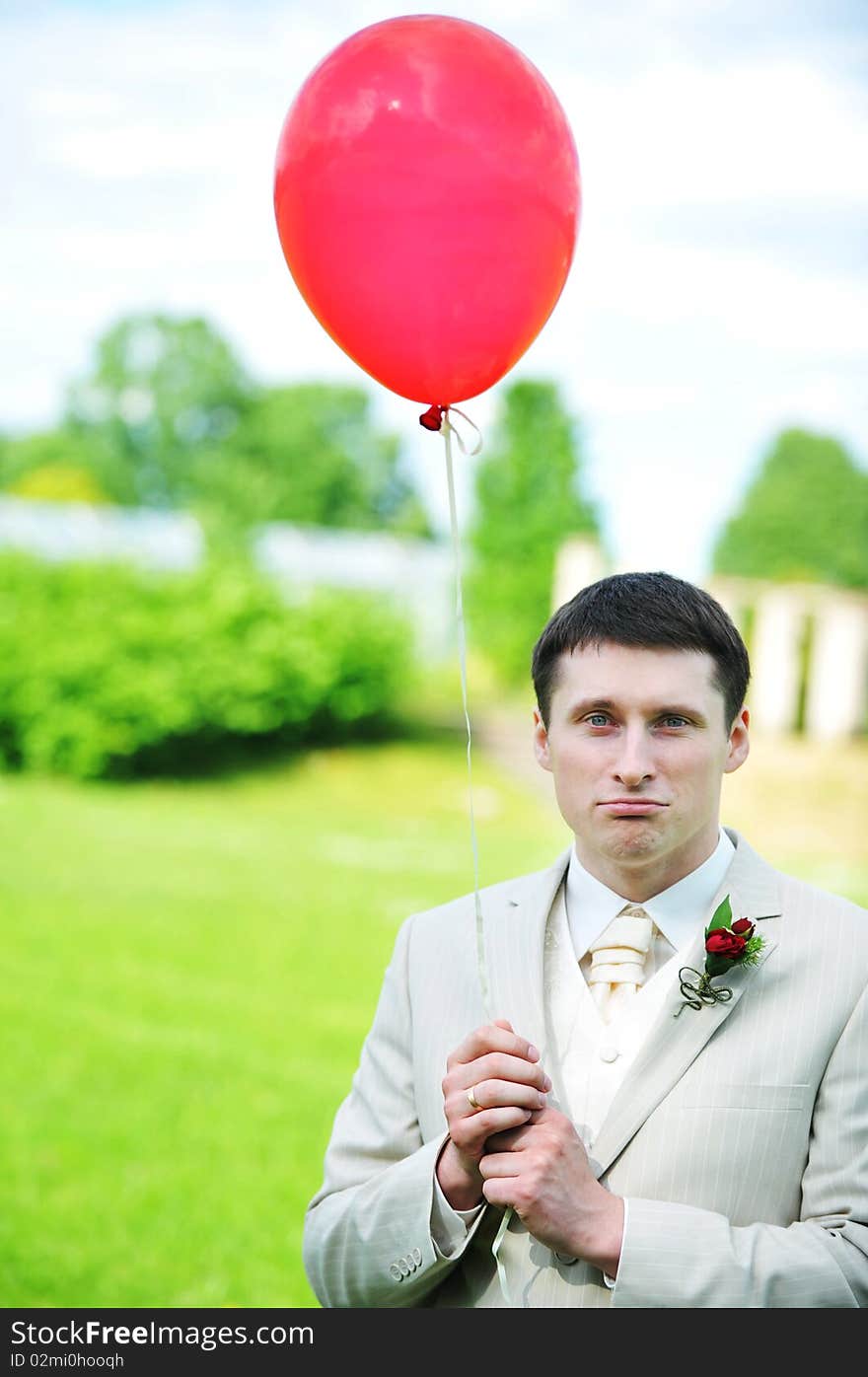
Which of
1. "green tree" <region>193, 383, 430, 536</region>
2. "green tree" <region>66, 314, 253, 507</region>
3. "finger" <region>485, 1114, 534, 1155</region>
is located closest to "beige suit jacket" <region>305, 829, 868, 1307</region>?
"finger" <region>485, 1114, 534, 1155</region>

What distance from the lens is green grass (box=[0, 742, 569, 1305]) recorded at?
4.71 meters

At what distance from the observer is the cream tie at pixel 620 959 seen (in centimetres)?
172

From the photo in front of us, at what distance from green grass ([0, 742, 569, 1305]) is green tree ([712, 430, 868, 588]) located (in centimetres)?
1037

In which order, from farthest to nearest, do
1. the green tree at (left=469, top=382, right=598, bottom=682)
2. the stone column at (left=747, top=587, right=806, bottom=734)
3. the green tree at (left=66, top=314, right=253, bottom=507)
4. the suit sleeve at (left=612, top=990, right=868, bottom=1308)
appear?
the green tree at (left=66, top=314, right=253, bottom=507), the green tree at (left=469, top=382, right=598, bottom=682), the stone column at (left=747, top=587, right=806, bottom=734), the suit sleeve at (left=612, top=990, right=868, bottom=1308)

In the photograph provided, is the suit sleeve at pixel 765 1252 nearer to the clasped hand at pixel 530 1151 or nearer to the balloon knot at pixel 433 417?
the clasped hand at pixel 530 1151

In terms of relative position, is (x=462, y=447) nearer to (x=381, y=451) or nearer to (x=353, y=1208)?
(x=353, y=1208)

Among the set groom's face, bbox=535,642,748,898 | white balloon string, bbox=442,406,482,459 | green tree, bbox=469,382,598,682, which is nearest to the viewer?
groom's face, bbox=535,642,748,898

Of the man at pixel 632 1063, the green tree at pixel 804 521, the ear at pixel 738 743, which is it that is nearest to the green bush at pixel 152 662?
the green tree at pixel 804 521

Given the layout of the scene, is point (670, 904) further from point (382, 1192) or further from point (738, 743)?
point (382, 1192)

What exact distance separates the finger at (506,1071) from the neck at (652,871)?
278mm

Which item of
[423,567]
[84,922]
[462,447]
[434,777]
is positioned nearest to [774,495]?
[423,567]

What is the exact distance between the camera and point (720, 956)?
1.62 m

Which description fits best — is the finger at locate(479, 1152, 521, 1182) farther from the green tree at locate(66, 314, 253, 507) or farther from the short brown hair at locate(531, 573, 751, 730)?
the green tree at locate(66, 314, 253, 507)

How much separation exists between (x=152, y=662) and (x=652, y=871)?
39.2ft
